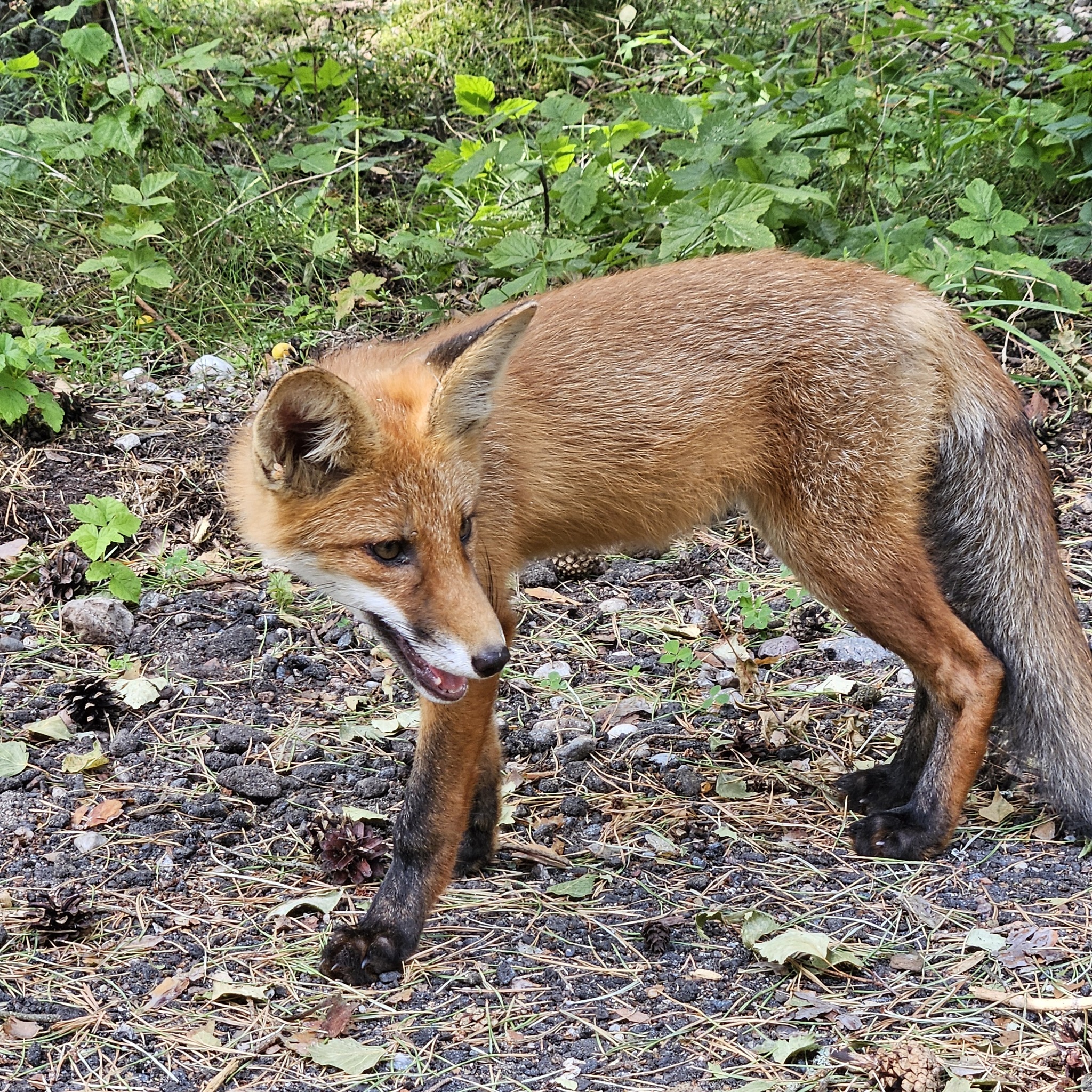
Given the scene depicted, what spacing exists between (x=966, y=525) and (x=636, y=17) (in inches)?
233

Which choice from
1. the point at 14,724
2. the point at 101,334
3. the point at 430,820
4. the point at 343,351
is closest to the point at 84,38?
the point at 101,334

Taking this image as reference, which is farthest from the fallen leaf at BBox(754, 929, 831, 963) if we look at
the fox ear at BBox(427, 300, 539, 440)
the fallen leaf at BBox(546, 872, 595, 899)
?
the fox ear at BBox(427, 300, 539, 440)

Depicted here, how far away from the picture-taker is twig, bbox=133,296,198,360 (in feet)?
19.5

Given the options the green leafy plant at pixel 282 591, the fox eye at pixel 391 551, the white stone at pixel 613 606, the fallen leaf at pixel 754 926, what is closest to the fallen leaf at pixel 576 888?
the fallen leaf at pixel 754 926

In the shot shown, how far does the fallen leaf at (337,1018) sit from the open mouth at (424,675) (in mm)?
748

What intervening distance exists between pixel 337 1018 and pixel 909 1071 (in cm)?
128

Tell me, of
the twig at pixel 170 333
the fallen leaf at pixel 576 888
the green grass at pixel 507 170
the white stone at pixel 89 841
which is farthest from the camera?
the twig at pixel 170 333

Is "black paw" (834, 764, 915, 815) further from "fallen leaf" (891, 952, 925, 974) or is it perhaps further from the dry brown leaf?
the dry brown leaf

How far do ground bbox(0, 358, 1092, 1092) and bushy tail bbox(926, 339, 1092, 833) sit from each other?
31 centimetres

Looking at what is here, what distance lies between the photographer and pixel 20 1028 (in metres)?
2.62

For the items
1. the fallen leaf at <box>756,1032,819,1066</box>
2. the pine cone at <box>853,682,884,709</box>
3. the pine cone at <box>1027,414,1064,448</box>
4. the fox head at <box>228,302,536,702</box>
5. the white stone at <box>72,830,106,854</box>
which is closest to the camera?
the fallen leaf at <box>756,1032,819,1066</box>

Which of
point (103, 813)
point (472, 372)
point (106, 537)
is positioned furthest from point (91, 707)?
point (472, 372)

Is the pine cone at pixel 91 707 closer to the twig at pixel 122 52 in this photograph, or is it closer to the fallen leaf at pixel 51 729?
the fallen leaf at pixel 51 729

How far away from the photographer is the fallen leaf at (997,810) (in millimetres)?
3426
